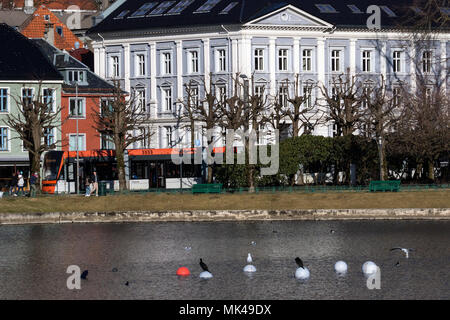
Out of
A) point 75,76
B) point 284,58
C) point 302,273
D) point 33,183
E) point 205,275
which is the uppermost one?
point 284,58

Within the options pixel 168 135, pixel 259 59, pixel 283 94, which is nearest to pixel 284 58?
pixel 259 59

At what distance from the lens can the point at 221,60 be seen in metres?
120

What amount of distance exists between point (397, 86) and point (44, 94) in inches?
1481

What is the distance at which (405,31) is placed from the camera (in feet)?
372

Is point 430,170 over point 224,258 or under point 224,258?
over

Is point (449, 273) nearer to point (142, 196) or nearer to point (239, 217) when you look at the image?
point (239, 217)

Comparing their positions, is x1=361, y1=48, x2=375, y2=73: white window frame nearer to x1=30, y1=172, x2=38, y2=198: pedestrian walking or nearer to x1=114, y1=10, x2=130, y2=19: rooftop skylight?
x1=114, y1=10, x2=130, y2=19: rooftop skylight

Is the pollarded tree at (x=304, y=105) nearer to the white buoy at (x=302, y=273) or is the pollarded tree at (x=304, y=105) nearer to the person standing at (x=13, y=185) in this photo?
the person standing at (x=13, y=185)

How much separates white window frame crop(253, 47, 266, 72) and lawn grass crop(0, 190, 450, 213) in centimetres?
4250

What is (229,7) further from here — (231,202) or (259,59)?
(231,202)

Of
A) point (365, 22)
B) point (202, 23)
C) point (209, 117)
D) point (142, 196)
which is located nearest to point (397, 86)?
point (365, 22)

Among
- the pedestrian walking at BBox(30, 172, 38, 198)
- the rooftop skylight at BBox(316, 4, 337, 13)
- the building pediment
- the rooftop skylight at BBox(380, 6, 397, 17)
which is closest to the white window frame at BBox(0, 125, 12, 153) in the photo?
the pedestrian walking at BBox(30, 172, 38, 198)

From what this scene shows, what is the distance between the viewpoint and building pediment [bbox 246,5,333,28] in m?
118

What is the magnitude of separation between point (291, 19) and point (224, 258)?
67.7 meters
